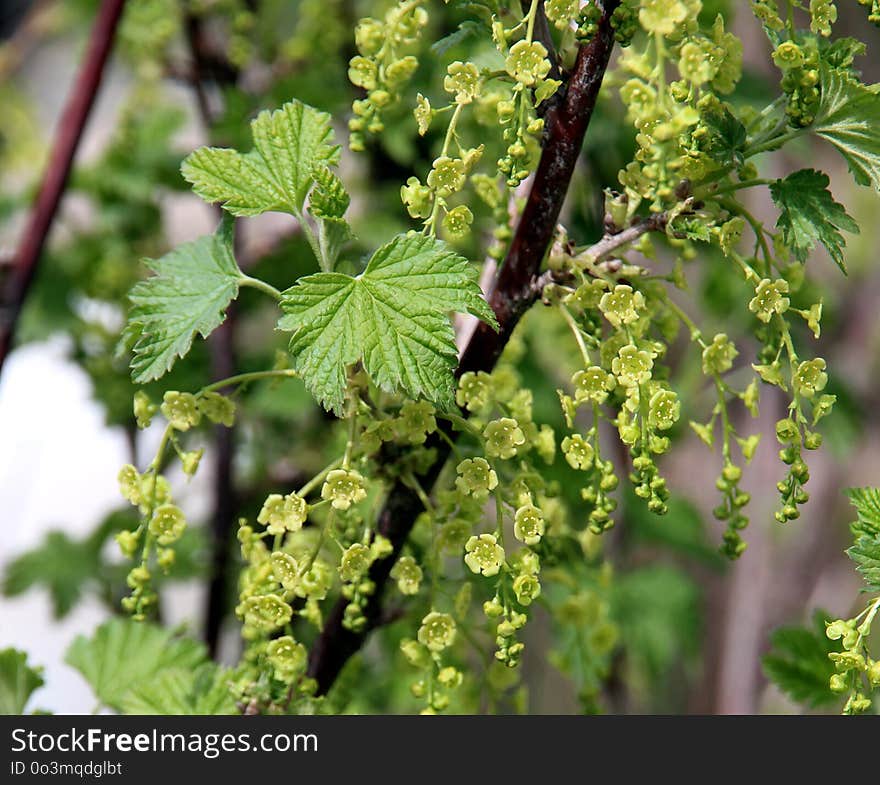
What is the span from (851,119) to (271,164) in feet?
1.04

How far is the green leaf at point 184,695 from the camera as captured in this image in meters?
0.68

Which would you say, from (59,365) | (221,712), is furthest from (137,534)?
(59,365)

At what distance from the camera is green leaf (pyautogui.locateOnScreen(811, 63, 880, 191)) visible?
1.75 ft

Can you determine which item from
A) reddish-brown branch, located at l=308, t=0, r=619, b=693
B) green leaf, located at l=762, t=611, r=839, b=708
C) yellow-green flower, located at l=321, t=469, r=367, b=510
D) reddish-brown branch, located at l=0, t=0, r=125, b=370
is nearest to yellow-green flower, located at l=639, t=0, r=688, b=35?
reddish-brown branch, located at l=308, t=0, r=619, b=693

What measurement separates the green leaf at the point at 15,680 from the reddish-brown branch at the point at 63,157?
0.29 metres

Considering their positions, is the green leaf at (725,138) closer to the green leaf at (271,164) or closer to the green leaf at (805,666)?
the green leaf at (271,164)

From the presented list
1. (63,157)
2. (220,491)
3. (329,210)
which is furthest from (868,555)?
(220,491)

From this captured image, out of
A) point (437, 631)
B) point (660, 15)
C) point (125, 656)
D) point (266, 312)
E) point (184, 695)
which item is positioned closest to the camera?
point (660, 15)

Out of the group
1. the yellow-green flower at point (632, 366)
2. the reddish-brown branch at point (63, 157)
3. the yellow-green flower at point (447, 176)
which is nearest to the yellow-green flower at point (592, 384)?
the yellow-green flower at point (632, 366)

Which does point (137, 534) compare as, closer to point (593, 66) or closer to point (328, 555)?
point (328, 555)

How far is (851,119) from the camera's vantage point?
545 mm

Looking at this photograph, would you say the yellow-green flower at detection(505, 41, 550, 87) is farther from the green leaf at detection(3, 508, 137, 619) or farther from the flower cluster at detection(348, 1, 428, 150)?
the green leaf at detection(3, 508, 137, 619)

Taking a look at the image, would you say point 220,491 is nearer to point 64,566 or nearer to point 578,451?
point 64,566
